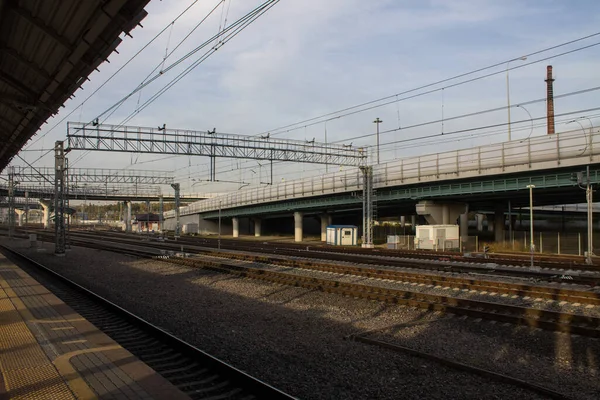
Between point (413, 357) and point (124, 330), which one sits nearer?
point (413, 357)

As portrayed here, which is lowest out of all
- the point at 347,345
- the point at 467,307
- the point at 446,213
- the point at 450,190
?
the point at 347,345

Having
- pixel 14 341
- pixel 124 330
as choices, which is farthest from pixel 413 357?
pixel 14 341

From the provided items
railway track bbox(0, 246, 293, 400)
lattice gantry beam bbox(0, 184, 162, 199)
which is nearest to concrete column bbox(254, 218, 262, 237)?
lattice gantry beam bbox(0, 184, 162, 199)

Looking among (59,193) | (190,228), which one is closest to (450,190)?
(59,193)

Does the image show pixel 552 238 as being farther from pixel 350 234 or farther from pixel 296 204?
pixel 296 204

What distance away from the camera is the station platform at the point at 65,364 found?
5.70 meters

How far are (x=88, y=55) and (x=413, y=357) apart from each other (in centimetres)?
932

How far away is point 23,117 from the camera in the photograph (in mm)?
14477

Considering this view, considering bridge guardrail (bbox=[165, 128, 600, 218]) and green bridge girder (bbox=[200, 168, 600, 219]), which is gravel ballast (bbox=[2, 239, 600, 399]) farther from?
bridge guardrail (bbox=[165, 128, 600, 218])

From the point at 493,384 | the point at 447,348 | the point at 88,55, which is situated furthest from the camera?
the point at 88,55

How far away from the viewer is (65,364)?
6.79m

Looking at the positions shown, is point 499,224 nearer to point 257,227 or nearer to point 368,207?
point 368,207

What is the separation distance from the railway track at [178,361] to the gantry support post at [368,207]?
29.8 meters

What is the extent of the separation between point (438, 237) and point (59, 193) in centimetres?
2816
